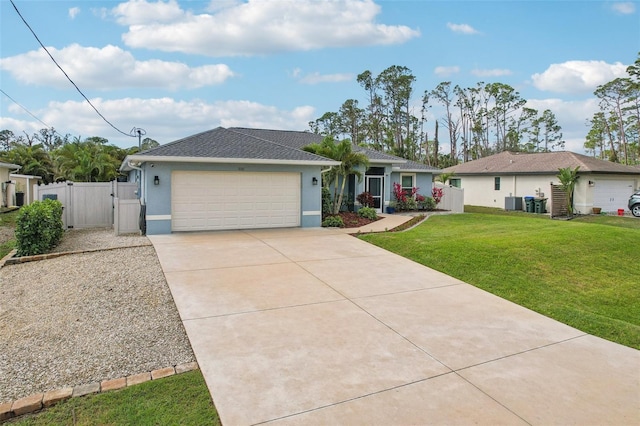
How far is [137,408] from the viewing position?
3.29 meters

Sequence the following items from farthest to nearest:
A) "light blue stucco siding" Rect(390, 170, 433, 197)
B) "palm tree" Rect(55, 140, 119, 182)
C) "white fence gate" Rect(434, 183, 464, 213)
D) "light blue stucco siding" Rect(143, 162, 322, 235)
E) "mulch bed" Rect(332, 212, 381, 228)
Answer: "white fence gate" Rect(434, 183, 464, 213) → "light blue stucco siding" Rect(390, 170, 433, 197) → "palm tree" Rect(55, 140, 119, 182) → "mulch bed" Rect(332, 212, 381, 228) → "light blue stucco siding" Rect(143, 162, 322, 235)

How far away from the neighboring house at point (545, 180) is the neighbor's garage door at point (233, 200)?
15.6m

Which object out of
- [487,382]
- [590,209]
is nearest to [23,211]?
[487,382]

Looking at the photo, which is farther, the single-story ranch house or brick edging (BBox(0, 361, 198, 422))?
the single-story ranch house

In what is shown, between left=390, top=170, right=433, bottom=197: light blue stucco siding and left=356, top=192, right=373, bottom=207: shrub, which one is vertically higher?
left=390, top=170, right=433, bottom=197: light blue stucco siding

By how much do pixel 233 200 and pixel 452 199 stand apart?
13.0m

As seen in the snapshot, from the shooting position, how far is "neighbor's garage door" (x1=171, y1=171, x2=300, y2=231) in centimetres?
1245

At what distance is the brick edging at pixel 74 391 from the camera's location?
3.27 metres

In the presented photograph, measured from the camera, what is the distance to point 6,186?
894 inches

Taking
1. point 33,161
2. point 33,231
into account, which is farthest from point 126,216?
point 33,161

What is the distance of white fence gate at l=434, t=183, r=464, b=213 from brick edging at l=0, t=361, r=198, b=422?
62.6ft

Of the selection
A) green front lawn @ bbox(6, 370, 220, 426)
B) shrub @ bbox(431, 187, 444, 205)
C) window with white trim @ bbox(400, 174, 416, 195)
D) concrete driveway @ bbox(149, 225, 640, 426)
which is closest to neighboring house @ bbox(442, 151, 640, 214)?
shrub @ bbox(431, 187, 444, 205)

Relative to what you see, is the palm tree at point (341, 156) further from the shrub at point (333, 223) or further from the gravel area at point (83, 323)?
the gravel area at point (83, 323)

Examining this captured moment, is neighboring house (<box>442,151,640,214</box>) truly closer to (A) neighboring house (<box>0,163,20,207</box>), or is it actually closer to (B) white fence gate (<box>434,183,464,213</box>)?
(B) white fence gate (<box>434,183,464,213</box>)
